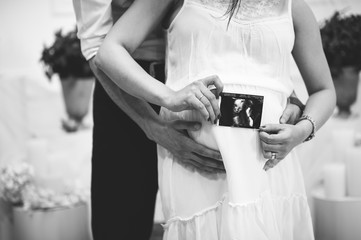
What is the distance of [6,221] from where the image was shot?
7.24 feet

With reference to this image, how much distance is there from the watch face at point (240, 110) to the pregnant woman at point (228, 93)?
0.04ft

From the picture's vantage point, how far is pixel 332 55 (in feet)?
6.64

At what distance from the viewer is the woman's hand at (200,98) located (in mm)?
953

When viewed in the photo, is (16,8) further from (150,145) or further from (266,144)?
(266,144)

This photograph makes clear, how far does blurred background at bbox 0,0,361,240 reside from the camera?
6.33 ft

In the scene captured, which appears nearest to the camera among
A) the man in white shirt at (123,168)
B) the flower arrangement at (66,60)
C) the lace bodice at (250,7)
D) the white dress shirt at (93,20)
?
the lace bodice at (250,7)

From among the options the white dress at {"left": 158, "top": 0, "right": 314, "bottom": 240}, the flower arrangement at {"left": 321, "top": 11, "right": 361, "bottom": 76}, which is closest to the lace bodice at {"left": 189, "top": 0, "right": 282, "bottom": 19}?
the white dress at {"left": 158, "top": 0, "right": 314, "bottom": 240}

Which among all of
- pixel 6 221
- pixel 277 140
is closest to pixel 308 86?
pixel 277 140

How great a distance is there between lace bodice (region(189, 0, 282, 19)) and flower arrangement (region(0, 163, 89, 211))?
132 cm

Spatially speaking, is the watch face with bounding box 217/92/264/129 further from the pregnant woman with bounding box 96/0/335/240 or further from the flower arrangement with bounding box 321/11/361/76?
the flower arrangement with bounding box 321/11/361/76

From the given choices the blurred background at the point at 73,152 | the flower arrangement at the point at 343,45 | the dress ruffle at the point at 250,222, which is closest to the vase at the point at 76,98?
the blurred background at the point at 73,152

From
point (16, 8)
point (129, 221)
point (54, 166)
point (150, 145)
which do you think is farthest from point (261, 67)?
point (16, 8)

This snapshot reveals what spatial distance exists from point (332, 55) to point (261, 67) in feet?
3.57

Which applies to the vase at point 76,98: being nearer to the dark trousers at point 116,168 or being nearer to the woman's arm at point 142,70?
the dark trousers at point 116,168
